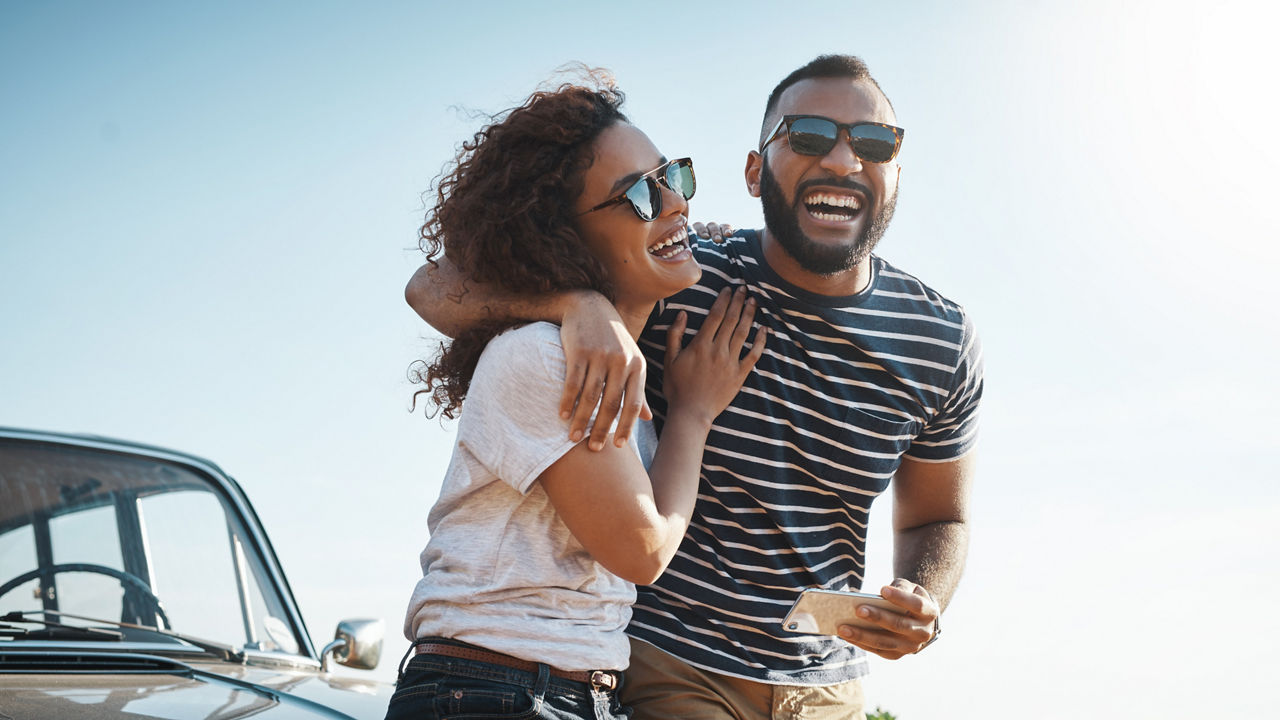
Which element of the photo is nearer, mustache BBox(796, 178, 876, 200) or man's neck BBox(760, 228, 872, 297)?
man's neck BBox(760, 228, 872, 297)

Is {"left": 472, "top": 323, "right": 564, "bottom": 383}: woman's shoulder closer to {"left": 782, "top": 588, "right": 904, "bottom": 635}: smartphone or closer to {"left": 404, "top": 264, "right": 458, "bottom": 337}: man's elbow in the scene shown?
{"left": 404, "top": 264, "right": 458, "bottom": 337}: man's elbow

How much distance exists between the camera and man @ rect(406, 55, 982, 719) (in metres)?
2.67

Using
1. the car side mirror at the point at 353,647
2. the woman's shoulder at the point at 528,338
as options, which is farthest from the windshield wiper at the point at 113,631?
the woman's shoulder at the point at 528,338

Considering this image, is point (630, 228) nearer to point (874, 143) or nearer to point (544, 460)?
point (544, 460)

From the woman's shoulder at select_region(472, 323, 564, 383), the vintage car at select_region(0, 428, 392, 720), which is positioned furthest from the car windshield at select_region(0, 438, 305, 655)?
the woman's shoulder at select_region(472, 323, 564, 383)

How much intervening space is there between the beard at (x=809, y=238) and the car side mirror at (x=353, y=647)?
1.80m

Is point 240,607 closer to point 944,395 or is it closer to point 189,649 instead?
point 189,649

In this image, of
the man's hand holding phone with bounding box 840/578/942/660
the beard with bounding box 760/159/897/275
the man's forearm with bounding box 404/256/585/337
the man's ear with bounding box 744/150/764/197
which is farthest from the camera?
the man's ear with bounding box 744/150/764/197

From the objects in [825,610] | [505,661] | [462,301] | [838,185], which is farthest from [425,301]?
[838,185]

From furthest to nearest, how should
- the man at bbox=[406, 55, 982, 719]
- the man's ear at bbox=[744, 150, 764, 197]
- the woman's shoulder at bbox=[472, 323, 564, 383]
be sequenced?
the man's ear at bbox=[744, 150, 764, 197] < the man at bbox=[406, 55, 982, 719] < the woman's shoulder at bbox=[472, 323, 564, 383]

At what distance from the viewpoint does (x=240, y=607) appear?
3.37 meters

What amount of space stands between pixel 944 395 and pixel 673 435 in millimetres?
1002

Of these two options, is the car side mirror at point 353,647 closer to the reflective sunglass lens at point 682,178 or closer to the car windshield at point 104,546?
the car windshield at point 104,546

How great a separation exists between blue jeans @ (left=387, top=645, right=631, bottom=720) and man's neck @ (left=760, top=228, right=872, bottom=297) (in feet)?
4.71
